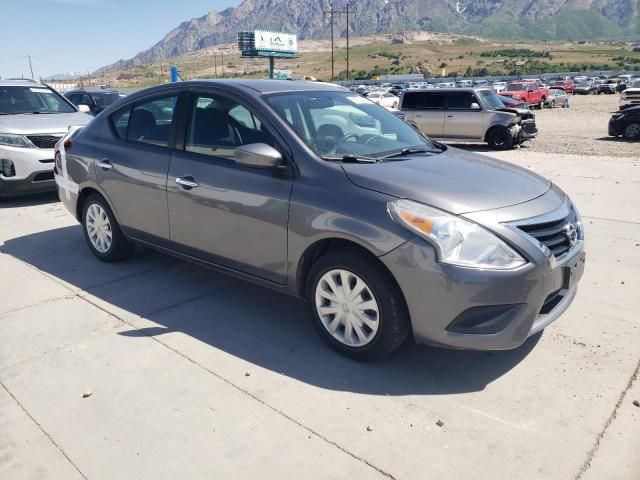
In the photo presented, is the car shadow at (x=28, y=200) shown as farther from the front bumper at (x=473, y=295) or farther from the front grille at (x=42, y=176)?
the front bumper at (x=473, y=295)

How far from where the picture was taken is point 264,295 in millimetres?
4637

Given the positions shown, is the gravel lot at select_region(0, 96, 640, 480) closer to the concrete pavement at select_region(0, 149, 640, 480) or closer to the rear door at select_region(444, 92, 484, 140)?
the concrete pavement at select_region(0, 149, 640, 480)

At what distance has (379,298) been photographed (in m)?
3.21

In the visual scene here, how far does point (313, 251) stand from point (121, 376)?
140cm

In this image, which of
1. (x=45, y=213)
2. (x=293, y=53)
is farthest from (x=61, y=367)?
(x=293, y=53)

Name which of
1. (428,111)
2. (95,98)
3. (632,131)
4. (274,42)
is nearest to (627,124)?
(632,131)

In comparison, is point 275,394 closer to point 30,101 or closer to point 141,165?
point 141,165

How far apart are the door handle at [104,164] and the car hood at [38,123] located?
373 cm

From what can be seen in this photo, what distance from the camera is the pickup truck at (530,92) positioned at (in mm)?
34281

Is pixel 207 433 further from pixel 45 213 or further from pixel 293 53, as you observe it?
pixel 293 53

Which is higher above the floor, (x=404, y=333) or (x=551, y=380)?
(x=404, y=333)

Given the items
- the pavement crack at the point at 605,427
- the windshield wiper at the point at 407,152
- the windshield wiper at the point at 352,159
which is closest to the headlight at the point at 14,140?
the windshield wiper at the point at 352,159

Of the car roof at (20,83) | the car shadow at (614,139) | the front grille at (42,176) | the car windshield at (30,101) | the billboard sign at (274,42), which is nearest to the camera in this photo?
the front grille at (42,176)

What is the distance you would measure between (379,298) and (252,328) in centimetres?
121
